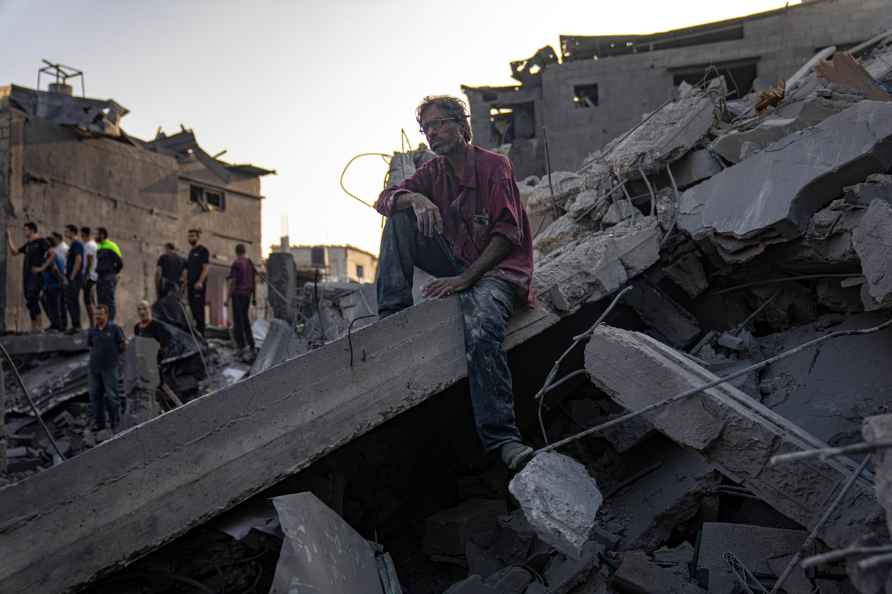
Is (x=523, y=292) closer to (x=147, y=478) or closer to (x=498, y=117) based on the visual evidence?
(x=147, y=478)

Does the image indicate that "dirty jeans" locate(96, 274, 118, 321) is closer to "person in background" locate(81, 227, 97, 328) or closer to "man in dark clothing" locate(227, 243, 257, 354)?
"person in background" locate(81, 227, 97, 328)

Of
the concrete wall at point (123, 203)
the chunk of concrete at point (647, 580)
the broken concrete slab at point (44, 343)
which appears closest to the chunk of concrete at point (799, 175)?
the chunk of concrete at point (647, 580)

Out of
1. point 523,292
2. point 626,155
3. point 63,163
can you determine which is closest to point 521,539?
point 523,292

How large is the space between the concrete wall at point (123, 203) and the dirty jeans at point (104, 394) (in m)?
11.3

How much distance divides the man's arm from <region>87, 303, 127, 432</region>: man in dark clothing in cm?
591

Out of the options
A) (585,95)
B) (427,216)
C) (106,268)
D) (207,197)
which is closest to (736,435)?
(427,216)

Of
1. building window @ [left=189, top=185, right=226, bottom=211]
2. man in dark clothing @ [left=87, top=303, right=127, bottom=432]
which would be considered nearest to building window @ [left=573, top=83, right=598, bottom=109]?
man in dark clothing @ [left=87, top=303, right=127, bottom=432]

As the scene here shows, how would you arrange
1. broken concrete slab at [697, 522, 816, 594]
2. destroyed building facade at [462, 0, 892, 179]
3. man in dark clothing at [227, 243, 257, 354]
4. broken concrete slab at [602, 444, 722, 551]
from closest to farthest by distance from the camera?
broken concrete slab at [697, 522, 816, 594], broken concrete slab at [602, 444, 722, 551], man in dark clothing at [227, 243, 257, 354], destroyed building facade at [462, 0, 892, 179]

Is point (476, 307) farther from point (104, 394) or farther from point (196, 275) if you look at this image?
point (196, 275)

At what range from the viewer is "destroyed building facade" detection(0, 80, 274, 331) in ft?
58.1

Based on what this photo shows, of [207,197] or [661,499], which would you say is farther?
[207,197]

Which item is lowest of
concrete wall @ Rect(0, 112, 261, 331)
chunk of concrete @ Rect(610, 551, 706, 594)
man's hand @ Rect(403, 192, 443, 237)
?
chunk of concrete @ Rect(610, 551, 706, 594)

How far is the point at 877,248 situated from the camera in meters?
2.96

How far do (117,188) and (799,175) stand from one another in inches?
825
